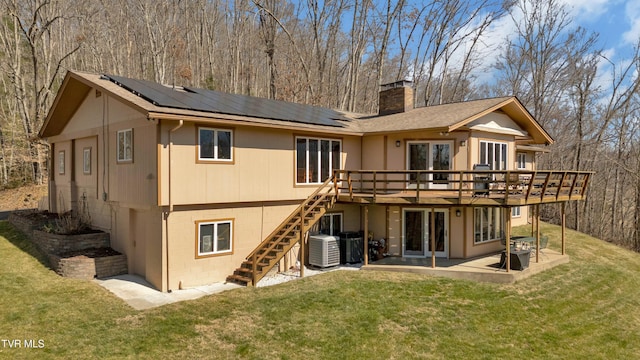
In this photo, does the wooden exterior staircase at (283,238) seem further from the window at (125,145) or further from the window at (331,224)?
the window at (125,145)

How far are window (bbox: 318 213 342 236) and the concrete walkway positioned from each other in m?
4.35

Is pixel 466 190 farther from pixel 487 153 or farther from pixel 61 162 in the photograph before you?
pixel 61 162

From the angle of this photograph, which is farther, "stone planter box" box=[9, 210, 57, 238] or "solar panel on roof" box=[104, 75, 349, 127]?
"stone planter box" box=[9, 210, 57, 238]

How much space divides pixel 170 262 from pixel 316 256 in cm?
473

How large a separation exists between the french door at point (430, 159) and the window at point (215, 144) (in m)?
6.48

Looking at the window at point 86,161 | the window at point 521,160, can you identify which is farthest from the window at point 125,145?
the window at point 521,160

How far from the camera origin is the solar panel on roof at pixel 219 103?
37.6ft

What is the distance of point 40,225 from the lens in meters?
14.8

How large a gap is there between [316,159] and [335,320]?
664 centimetres

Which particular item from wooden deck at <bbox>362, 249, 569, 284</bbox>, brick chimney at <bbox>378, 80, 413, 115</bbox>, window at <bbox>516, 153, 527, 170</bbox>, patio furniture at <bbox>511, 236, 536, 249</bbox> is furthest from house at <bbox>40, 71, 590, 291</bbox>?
window at <bbox>516, 153, 527, 170</bbox>

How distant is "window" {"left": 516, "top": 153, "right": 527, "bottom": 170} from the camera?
2209 centimetres

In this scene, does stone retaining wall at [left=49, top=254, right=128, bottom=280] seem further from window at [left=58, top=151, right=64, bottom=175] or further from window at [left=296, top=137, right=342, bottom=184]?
window at [left=296, top=137, right=342, bottom=184]

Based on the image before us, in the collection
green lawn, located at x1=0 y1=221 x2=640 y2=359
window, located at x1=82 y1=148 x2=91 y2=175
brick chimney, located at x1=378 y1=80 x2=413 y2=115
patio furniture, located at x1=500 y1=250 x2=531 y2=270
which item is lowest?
green lawn, located at x1=0 y1=221 x2=640 y2=359

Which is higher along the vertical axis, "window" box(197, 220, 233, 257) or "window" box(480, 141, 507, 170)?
"window" box(480, 141, 507, 170)
